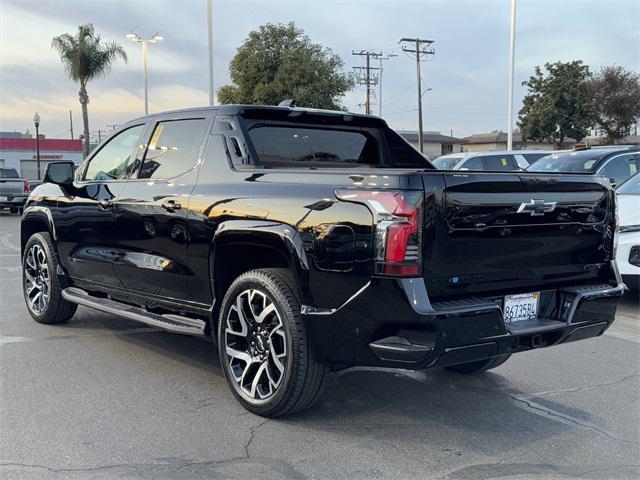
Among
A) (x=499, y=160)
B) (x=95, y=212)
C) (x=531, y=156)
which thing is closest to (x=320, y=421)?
(x=95, y=212)

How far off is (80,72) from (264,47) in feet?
31.8

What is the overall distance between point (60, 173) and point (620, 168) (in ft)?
27.3

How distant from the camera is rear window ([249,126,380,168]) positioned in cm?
485

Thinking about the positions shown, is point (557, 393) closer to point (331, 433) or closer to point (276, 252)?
point (331, 433)

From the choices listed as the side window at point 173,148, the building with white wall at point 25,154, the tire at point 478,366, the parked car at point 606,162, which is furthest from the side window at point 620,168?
the building with white wall at point 25,154

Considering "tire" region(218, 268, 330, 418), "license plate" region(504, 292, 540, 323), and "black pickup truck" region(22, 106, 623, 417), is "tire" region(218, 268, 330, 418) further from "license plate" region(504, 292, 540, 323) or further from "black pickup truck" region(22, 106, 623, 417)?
"license plate" region(504, 292, 540, 323)

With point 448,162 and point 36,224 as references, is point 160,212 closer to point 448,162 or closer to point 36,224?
point 36,224

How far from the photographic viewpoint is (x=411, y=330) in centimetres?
340

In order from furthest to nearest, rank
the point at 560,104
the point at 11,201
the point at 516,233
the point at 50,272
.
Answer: the point at 560,104 < the point at 11,201 < the point at 50,272 < the point at 516,233

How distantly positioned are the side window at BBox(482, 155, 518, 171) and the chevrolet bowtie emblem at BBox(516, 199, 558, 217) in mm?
10925

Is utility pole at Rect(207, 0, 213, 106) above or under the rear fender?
above

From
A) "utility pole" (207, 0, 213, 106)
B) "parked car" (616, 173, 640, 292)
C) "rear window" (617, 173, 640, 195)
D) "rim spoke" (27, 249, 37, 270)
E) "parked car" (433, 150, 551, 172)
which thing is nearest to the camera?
"rim spoke" (27, 249, 37, 270)

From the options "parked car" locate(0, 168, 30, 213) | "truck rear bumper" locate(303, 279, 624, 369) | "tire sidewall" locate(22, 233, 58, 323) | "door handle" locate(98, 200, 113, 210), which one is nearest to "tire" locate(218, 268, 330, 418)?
"truck rear bumper" locate(303, 279, 624, 369)

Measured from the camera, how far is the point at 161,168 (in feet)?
16.7
